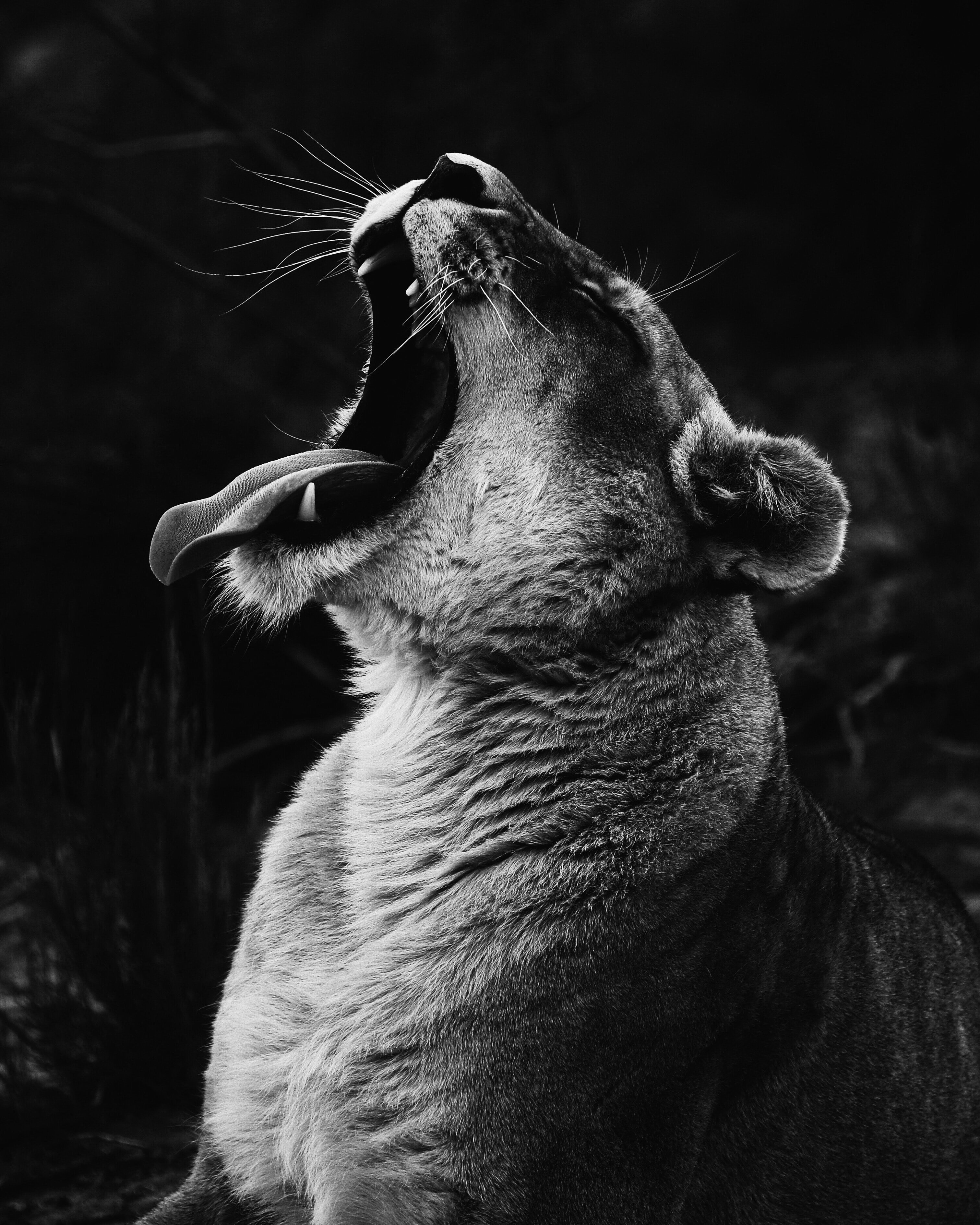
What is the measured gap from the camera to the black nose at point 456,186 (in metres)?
2.88

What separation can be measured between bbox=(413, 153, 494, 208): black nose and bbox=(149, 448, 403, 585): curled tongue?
21.4 inches

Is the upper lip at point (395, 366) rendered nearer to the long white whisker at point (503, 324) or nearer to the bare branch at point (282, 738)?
the long white whisker at point (503, 324)

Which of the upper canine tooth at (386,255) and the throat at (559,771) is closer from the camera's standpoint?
the throat at (559,771)

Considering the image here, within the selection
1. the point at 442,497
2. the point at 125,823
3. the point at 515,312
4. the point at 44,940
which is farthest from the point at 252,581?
the point at 44,940

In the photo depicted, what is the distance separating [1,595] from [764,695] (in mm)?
4782

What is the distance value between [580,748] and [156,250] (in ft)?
15.2

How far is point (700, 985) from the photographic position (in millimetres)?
2484

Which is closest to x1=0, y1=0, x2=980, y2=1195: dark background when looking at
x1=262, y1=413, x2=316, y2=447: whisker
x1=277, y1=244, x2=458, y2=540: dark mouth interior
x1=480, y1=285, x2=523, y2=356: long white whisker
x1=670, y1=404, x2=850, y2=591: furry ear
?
x1=262, y1=413, x2=316, y2=447: whisker

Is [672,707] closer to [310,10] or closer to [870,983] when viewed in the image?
[870,983]

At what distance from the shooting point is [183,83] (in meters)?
6.41

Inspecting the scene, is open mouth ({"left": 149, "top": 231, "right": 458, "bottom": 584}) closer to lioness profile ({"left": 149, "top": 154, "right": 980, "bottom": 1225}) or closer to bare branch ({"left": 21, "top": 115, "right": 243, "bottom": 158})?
lioness profile ({"left": 149, "top": 154, "right": 980, "bottom": 1225})

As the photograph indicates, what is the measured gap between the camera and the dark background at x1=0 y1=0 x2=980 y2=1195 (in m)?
3.75

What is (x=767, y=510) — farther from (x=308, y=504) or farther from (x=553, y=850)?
(x=308, y=504)

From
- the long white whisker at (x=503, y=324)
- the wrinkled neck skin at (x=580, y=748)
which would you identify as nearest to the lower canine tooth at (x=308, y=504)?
the wrinkled neck skin at (x=580, y=748)
